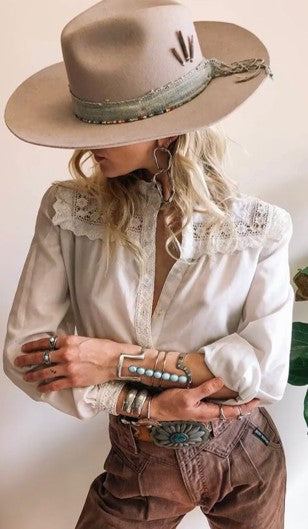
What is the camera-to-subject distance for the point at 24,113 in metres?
→ 0.84

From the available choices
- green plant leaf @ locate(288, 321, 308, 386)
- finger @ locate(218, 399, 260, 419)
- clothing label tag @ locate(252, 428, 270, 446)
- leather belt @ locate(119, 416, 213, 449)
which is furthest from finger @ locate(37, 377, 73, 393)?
green plant leaf @ locate(288, 321, 308, 386)

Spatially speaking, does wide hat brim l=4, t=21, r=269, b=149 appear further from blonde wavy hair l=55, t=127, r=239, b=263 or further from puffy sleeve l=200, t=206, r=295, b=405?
puffy sleeve l=200, t=206, r=295, b=405

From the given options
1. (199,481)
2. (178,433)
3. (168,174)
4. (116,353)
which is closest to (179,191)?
(168,174)

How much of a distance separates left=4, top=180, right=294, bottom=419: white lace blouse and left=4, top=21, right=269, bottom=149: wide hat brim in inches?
5.7

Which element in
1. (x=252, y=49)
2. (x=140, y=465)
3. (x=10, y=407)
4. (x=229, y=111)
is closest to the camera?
(x=229, y=111)

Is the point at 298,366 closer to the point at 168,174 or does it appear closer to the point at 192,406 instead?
the point at 192,406

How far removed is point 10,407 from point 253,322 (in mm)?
773

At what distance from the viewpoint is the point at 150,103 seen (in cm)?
76

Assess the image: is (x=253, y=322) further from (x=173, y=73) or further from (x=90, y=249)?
(x=173, y=73)

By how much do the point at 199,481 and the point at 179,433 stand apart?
11 cm

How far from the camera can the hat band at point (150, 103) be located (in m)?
0.76

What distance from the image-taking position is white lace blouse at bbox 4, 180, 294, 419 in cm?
90

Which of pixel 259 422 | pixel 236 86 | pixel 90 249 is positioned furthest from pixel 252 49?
pixel 259 422

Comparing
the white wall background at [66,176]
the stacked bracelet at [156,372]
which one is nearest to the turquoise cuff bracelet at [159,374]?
the stacked bracelet at [156,372]
